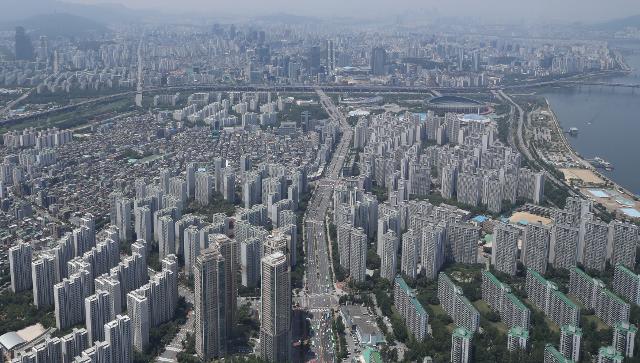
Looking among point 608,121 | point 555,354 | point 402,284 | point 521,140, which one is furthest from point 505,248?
point 608,121

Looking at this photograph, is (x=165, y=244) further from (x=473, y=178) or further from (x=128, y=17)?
(x=128, y=17)

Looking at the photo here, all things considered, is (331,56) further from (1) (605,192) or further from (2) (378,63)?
(1) (605,192)

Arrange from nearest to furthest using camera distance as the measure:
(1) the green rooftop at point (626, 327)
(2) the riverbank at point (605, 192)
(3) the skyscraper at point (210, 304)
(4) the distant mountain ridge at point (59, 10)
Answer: (3) the skyscraper at point (210, 304), (1) the green rooftop at point (626, 327), (2) the riverbank at point (605, 192), (4) the distant mountain ridge at point (59, 10)

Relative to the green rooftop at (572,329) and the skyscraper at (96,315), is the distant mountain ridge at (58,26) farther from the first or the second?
the green rooftop at (572,329)

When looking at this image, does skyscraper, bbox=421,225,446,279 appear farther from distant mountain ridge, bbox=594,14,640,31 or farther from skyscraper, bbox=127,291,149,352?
distant mountain ridge, bbox=594,14,640,31

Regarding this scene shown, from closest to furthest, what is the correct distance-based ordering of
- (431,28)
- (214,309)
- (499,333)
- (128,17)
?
(214,309)
(499,333)
(431,28)
(128,17)

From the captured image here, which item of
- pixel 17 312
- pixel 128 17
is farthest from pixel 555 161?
pixel 128 17

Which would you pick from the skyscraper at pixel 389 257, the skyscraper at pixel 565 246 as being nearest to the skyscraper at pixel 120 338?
the skyscraper at pixel 389 257
